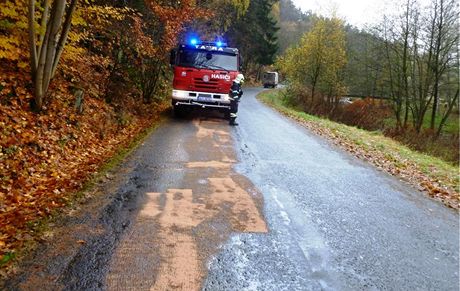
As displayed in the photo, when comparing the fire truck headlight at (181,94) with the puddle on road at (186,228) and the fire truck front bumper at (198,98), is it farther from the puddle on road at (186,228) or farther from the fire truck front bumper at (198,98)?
the puddle on road at (186,228)

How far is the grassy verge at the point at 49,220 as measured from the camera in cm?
396

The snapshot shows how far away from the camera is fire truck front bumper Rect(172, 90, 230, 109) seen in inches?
561

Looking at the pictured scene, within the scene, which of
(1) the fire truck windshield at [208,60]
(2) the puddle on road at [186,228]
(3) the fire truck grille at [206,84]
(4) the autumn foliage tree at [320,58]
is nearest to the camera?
(2) the puddle on road at [186,228]

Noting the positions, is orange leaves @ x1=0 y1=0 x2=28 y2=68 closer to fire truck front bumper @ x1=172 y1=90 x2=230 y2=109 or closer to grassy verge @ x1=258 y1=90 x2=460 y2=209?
fire truck front bumper @ x1=172 y1=90 x2=230 y2=109

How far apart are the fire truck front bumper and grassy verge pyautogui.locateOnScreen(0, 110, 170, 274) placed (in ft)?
17.2

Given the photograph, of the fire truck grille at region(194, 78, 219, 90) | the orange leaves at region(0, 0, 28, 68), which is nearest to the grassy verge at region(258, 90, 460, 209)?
the fire truck grille at region(194, 78, 219, 90)

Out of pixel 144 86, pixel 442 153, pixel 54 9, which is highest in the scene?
pixel 54 9

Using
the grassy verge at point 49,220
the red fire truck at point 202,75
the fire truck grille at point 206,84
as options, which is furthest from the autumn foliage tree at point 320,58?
the grassy verge at point 49,220

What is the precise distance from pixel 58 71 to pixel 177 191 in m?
6.58

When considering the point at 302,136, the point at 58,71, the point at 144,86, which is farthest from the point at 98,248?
the point at 144,86

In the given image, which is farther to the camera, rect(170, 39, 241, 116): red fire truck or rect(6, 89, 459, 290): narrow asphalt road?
rect(170, 39, 241, 116): red fire truck

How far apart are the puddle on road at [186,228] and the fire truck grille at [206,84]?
628cm

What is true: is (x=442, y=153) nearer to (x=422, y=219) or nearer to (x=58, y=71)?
(x=422, y=219)

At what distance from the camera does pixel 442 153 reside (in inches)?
708
